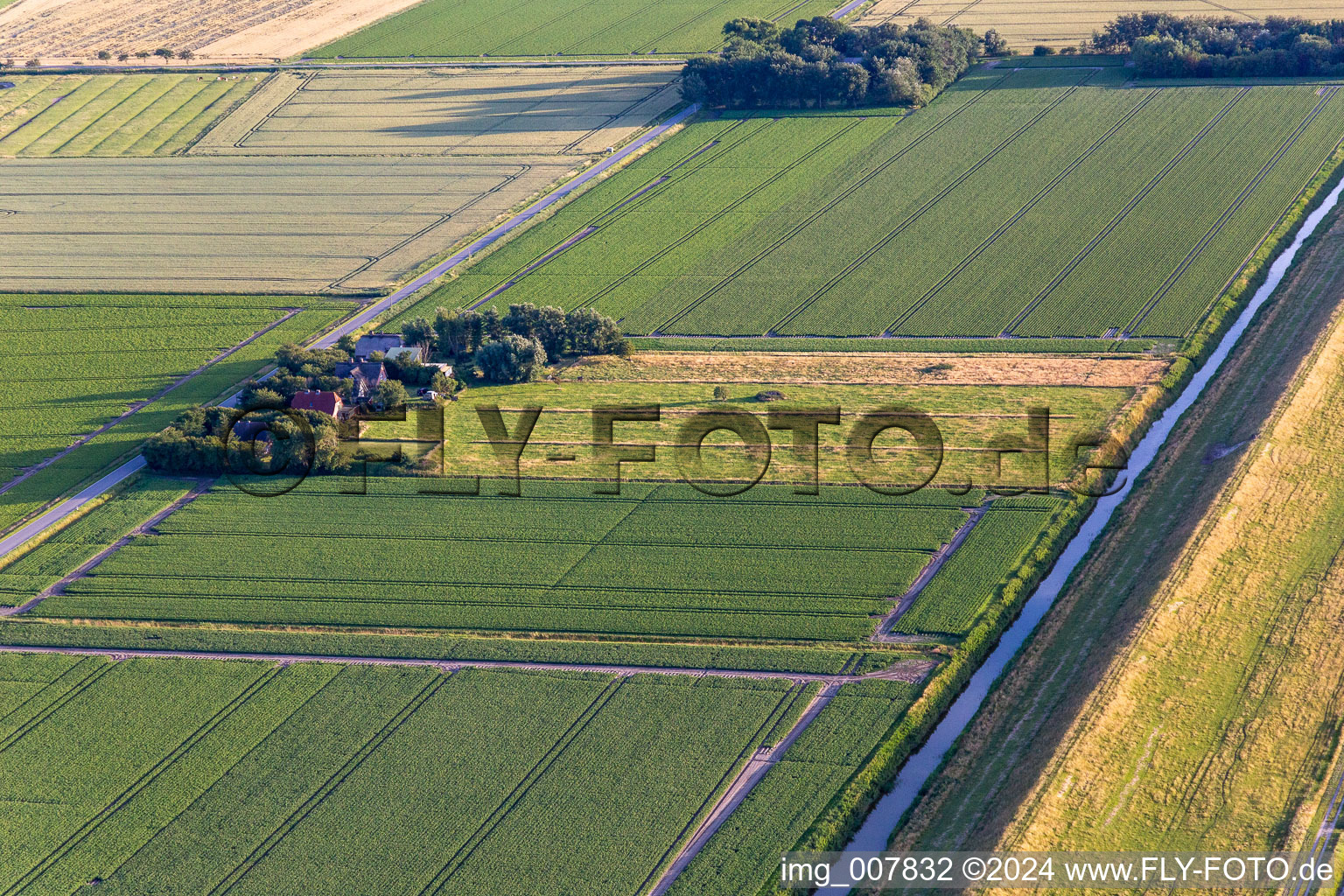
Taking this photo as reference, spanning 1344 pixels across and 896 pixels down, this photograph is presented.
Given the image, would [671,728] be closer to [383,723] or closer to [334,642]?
[383,723]

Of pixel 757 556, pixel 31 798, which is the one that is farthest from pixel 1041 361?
pixel 31 798

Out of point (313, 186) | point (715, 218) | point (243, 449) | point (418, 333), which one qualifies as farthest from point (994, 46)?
point (243, 449)

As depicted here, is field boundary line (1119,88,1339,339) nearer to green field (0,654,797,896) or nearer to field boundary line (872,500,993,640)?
field boundary line (872,500,993,640)

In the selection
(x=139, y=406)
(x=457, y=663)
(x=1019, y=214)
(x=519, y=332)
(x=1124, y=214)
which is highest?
(x=1019, y=214)

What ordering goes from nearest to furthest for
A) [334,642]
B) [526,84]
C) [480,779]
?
[480,779], [334,642], [526,84]

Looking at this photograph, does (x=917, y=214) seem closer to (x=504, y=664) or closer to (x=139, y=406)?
(x=139, y=406)

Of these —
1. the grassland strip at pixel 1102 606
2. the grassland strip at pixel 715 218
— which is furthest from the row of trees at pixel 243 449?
the grassland strip at pixel 1102 606
